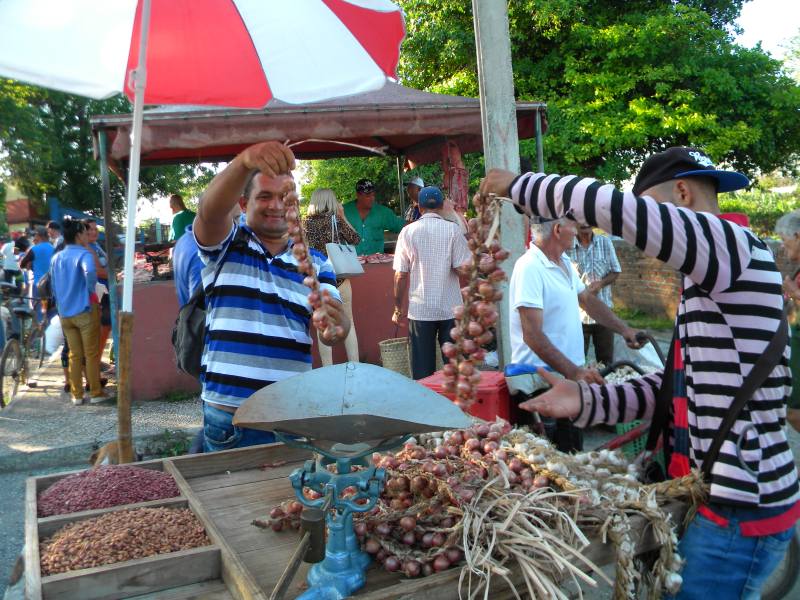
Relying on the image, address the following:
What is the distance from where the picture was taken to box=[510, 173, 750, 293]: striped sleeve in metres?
1.63

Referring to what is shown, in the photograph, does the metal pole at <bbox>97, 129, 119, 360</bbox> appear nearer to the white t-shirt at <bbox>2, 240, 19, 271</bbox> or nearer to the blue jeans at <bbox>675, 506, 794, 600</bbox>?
the blue jeans at <bbox>675, 506, 794, 600</bbox>

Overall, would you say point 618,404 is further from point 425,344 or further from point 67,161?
point 67,161

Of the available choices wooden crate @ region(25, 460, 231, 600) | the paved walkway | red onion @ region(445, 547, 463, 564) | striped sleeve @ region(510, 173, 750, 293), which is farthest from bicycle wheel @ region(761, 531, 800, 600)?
the paved walkway

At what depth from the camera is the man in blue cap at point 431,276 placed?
5.48 m

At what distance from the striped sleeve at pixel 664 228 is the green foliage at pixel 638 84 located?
43.0ft

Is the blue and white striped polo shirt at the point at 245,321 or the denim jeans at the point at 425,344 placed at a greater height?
the blue and white striped polo shirt at the point at 245,321

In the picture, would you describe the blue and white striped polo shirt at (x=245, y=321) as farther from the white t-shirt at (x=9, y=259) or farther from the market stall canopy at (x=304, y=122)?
the white t-shirt at (x=9, y=259)

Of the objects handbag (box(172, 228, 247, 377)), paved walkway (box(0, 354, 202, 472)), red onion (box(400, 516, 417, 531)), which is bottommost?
paved walkway (box(0, 354, 202, 472))

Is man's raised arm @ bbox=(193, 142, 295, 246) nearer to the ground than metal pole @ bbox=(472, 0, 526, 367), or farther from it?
nearer to the ground

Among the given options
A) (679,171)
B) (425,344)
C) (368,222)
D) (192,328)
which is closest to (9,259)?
(368,222)

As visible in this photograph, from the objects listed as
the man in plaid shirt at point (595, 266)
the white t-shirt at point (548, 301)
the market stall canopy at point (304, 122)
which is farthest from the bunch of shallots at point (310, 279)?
the man in plaid shirt at point (595, 266)

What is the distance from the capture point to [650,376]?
2.28 m

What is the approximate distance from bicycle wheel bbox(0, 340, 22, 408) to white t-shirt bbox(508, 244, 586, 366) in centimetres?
656

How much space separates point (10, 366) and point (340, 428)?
7992 millimetres
